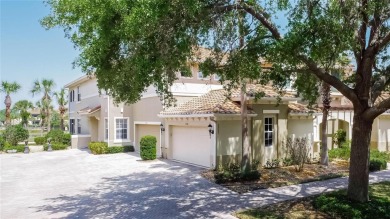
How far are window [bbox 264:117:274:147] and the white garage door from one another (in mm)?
3703

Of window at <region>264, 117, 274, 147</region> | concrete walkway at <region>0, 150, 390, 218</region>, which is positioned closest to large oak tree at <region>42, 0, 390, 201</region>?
concrete walkway at <region>0, 150, 390, 218</region>

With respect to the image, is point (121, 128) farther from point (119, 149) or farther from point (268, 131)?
point (268, 131)

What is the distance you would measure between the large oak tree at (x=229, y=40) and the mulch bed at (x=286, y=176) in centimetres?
418

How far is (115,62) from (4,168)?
55.3 feet

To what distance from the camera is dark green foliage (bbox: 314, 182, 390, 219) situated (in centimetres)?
971

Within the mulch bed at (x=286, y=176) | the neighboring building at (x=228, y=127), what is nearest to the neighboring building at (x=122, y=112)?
the neighboring building at (x=228, y=127)

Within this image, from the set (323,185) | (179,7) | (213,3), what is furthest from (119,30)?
(323,185)

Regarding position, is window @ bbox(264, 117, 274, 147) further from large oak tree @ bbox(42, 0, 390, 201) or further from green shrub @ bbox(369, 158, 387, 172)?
large oak tree @ bbox(42, 0, 390, 201)

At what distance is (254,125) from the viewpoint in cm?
1817

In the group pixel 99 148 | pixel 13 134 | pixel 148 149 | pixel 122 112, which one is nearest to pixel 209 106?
pixel 148 149

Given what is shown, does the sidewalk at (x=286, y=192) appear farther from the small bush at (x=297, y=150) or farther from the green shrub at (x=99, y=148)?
the green shrub at (x=99, y=148)

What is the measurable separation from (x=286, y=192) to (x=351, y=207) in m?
3.32

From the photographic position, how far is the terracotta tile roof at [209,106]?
56.1ft

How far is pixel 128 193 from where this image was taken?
43.7 feet
